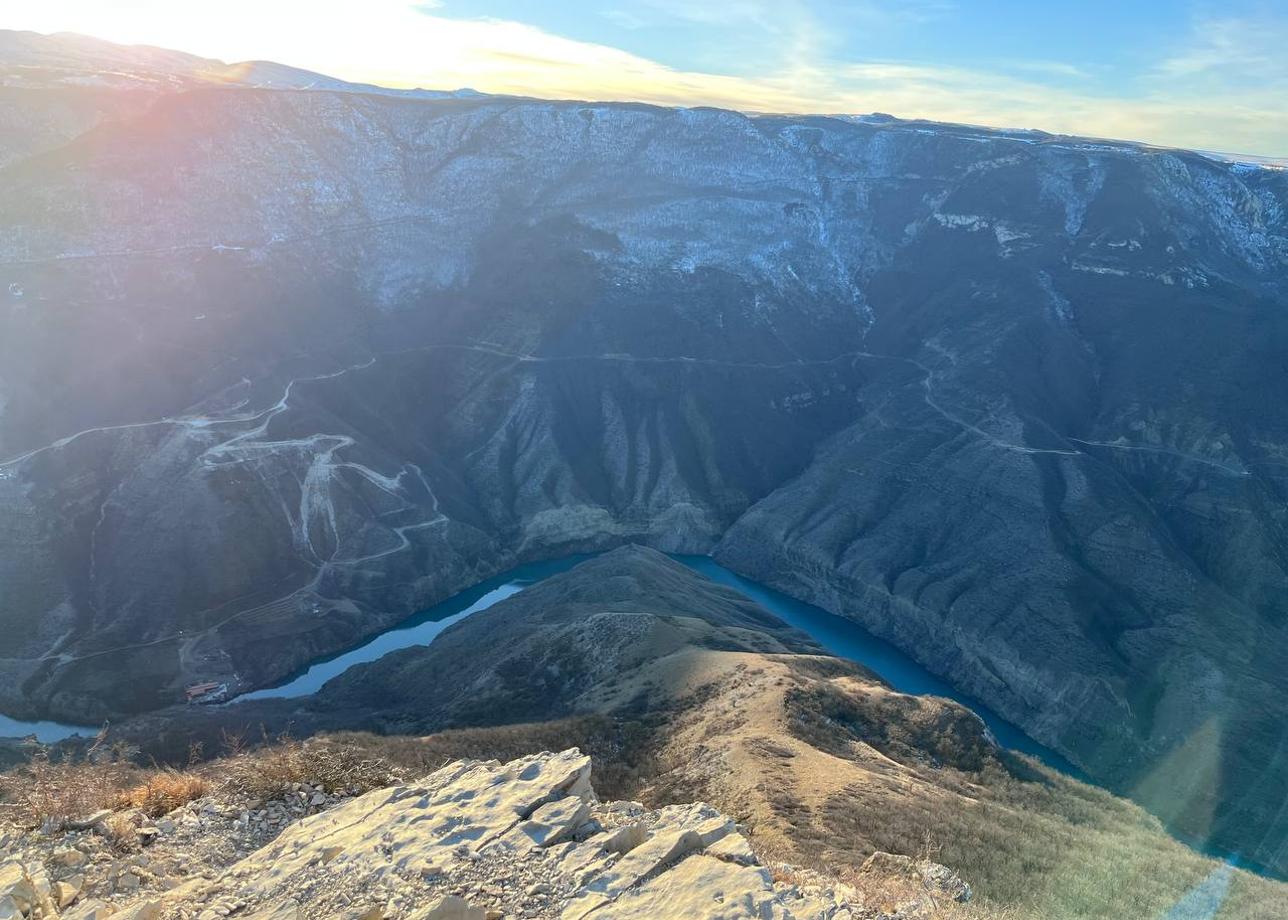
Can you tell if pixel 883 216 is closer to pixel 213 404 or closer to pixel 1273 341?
pixel 1273 341

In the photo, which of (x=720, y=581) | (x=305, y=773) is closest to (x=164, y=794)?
(x=305, y=773)

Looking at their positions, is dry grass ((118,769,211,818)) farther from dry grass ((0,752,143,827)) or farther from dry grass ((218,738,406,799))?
dry grass ((218,738,406,799))

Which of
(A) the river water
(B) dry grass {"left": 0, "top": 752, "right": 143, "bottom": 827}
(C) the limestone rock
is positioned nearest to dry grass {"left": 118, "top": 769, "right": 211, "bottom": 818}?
(B) dry grass {"left": 0, "top": 752, "right": 143, "bottom": 827}

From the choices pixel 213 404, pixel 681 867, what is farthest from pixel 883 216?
pixel 681 867

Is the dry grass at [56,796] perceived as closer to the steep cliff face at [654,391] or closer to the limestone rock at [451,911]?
the limestone rock at [451,911]

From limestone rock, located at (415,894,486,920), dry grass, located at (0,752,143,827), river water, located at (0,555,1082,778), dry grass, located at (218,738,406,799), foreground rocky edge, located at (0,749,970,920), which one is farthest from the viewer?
river water, located at (0,555,1082,778)
